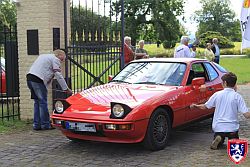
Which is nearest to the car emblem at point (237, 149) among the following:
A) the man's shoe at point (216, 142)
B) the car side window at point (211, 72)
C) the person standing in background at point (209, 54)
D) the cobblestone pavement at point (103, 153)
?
the cobblestone pavement at point (103, 153)

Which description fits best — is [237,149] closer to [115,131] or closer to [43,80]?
[115,131]

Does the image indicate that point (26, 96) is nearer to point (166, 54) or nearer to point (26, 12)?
point (26, 12)

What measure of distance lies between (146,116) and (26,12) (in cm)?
424

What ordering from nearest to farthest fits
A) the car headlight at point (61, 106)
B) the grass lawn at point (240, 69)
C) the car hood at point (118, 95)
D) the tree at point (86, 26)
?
the car hood at point (118, 95), the car headlight at point (61, 106), the tree at point (86, 26), the grass lawn at point (240, 69)

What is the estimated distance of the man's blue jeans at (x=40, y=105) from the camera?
Result: 797 cm

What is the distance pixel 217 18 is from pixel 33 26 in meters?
88.5

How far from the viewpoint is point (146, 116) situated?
5.99m

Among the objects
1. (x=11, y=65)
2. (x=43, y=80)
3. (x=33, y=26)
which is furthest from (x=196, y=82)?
(x=11, y=65)

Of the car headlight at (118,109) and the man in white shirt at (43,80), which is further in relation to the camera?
the man in white shirt at (43,80)

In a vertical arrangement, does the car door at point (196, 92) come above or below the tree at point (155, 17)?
below

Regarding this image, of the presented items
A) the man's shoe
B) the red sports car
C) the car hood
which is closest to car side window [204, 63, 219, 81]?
the red sports car

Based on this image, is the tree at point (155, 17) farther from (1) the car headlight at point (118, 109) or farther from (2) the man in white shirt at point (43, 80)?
(1) the car headlight at point (118, 109)

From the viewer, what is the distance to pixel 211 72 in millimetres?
8250

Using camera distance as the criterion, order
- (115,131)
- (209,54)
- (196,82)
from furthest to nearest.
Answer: (209,54), (196,82), (115,131)
